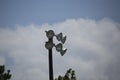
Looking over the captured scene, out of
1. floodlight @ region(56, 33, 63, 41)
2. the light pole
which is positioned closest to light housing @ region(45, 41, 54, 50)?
the light pole

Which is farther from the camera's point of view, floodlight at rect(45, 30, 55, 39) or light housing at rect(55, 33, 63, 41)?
Answer: light housing at rect(55, 33, 63, 41)

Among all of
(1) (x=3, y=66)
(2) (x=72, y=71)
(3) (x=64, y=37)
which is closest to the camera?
(3) (x=64, y=37)

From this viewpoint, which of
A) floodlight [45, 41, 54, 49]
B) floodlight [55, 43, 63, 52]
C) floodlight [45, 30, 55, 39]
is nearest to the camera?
floodlight [45, 41, 54, 49]

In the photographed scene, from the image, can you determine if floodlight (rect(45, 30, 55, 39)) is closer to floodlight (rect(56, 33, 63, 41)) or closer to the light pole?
the light pole

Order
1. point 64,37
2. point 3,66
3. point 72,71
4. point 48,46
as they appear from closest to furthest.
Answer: point 48,46 < point 64,37 < point 72,71 < point 3,66

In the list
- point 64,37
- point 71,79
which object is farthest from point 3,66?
point 64,37

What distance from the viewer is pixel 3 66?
25.2 m

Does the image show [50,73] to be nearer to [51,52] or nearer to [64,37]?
[51,52]

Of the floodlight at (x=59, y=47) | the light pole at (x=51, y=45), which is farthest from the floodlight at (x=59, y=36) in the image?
the floodlight at (x=59, y=47)

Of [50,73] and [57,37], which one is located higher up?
[57,37]

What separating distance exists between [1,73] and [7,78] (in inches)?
31.1

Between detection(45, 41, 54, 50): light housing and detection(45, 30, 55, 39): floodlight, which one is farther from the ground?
detection(45, 30, 55, 39): floodlight

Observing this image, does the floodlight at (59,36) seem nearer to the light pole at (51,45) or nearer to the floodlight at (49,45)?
the light pole at (51,45)

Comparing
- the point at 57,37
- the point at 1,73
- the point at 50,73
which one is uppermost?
the point at 1,73
